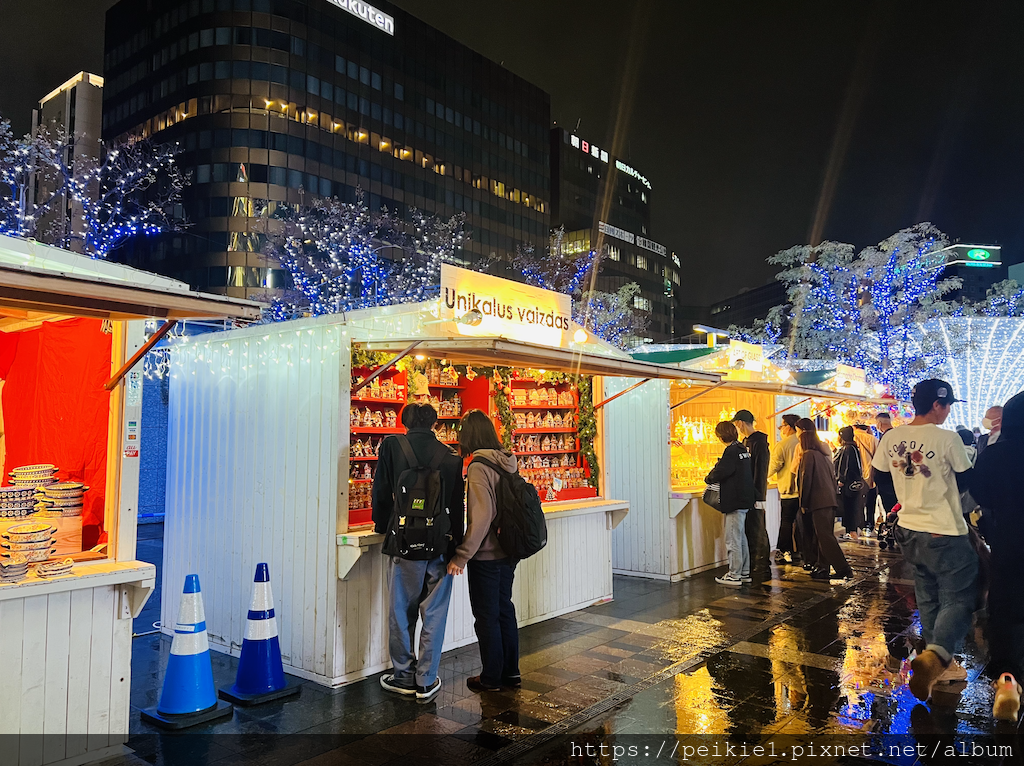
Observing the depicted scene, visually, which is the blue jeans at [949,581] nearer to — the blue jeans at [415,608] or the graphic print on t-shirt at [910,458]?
the graphic print on t-shirt at [910,458]

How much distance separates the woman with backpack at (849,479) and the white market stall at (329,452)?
A: 4.96 meters

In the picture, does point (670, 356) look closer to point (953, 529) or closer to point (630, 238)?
point (953, 529)

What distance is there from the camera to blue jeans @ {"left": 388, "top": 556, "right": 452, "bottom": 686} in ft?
15.3

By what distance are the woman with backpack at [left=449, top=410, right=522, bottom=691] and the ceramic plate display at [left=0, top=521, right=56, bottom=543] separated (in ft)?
7.83

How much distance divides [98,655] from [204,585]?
6.43ft

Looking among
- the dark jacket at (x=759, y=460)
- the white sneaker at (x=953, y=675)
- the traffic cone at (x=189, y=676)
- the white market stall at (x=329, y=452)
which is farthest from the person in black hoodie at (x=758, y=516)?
the traffic cone at (x=189, y=676)

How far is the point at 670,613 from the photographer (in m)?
6.89

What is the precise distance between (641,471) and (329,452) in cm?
485

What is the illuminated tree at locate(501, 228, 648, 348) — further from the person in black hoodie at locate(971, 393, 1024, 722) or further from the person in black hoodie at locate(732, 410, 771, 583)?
the person in black hoodie at locate(971, 393, 1024, 722)

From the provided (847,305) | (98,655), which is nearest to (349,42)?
(847,305)

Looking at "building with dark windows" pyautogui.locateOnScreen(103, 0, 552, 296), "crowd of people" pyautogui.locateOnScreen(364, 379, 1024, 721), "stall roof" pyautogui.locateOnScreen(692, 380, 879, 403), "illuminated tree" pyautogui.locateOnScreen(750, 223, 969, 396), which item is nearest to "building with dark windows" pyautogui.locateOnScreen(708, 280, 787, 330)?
"building with dark windows" pyautogui.locateOnScreen(103, 0, 552, 296)

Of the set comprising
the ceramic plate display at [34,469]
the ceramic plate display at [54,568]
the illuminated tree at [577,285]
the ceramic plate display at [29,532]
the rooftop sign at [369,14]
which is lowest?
the ceramic plate display at [54,568]

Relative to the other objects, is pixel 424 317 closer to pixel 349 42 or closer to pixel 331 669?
pixel 331 669

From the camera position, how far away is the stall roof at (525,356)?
197 inches
